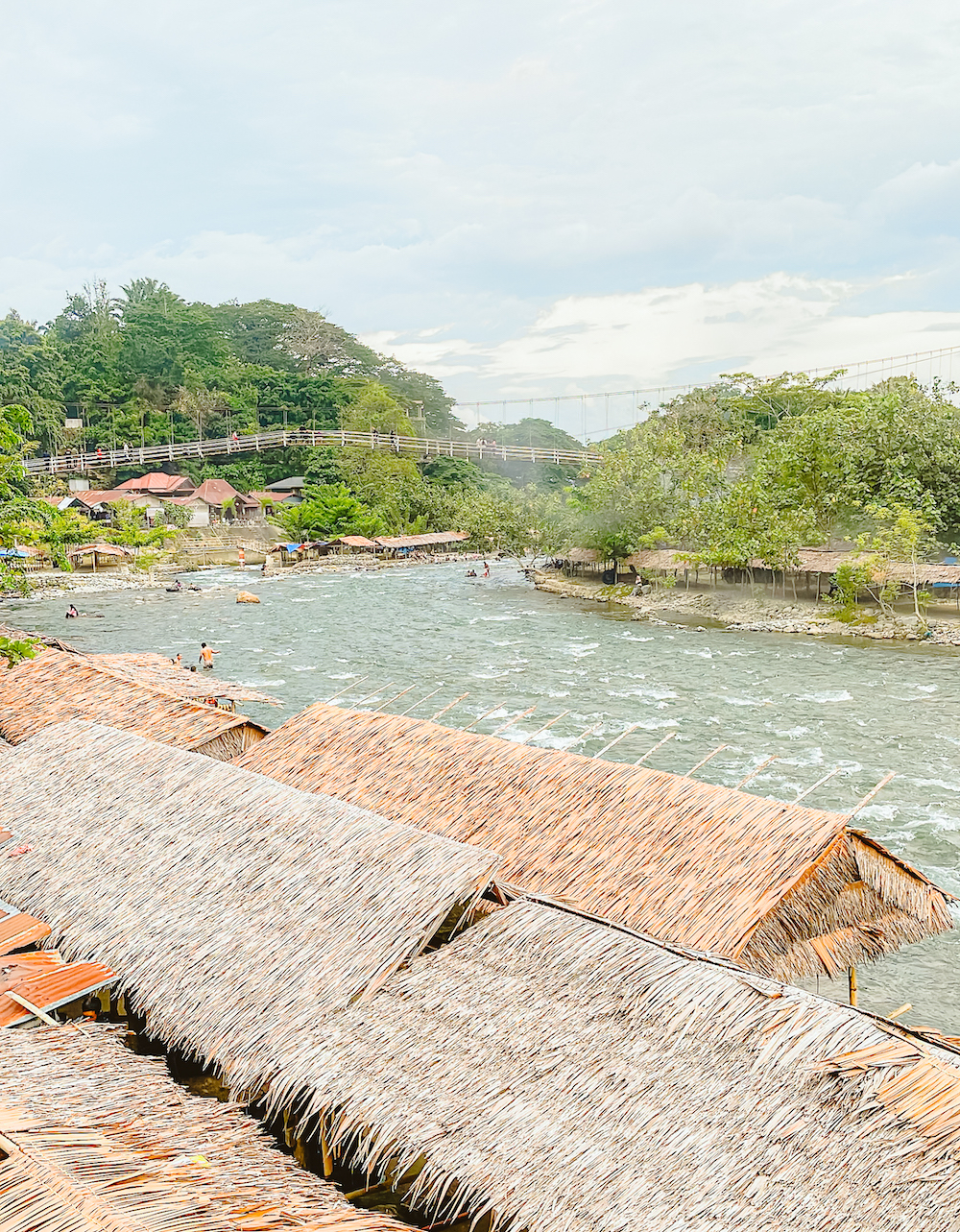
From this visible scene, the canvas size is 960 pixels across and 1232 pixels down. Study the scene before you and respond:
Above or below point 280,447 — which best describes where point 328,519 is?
below

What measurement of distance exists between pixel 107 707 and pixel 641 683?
13572mm

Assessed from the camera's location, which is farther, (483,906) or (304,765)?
(304,765)

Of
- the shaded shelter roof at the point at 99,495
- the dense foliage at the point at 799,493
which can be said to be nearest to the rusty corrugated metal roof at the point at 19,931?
the dense foliage at the point at 799,493

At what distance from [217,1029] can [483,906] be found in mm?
1680

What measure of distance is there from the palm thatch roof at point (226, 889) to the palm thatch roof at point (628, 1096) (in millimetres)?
387

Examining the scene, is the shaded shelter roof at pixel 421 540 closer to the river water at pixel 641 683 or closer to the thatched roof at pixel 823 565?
the river water at pixel 641 683

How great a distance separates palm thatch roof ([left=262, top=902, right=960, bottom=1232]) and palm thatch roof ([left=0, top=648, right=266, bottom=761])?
652 centimetres

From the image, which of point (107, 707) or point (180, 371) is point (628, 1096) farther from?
→ point (180, 371)

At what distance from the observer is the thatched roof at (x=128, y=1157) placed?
3.71m

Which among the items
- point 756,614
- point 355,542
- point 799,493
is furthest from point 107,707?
point 355,542

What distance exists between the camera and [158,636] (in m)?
31.1

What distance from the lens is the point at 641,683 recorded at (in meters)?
22.9

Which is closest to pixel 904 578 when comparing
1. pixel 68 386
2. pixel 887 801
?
pixel 887 801

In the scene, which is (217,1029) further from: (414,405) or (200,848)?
(414,405)
